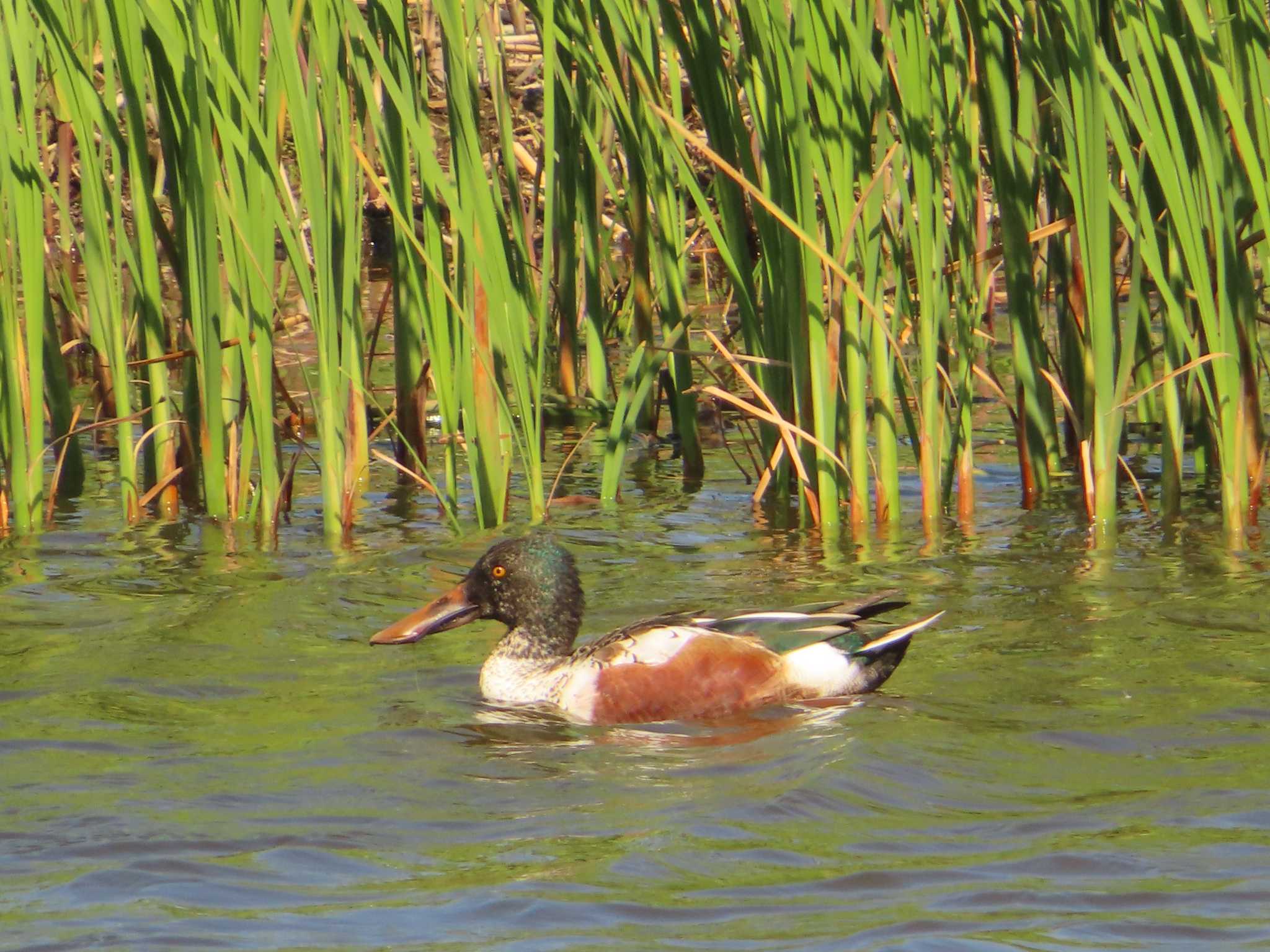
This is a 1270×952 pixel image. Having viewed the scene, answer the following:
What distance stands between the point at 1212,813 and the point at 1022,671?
3.79ft

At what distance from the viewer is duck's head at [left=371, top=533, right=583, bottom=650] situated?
220 inches

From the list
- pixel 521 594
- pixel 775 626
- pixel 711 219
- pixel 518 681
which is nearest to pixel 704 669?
pixel 775 626

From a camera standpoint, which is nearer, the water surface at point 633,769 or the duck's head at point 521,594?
the water surface at point 633,769

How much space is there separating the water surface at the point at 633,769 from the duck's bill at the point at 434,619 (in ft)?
0.32

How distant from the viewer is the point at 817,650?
5191mm

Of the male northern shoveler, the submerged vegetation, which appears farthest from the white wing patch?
the submerged vegetation

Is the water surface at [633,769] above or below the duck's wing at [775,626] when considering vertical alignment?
below

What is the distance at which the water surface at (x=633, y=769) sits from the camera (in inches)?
142

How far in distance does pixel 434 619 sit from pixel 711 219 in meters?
1.57

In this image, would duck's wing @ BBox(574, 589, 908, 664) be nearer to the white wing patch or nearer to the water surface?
the white wing patch

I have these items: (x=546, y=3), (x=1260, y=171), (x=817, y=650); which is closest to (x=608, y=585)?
(x=817, y=650)

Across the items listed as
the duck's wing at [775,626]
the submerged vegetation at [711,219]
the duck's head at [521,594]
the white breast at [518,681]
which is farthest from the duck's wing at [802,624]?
the submerged vegetation at [711,219]

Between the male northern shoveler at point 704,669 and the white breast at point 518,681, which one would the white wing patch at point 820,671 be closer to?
the male northern shoveler at point 704,669

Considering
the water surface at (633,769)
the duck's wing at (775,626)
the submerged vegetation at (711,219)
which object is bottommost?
the water surface at (633,769)
